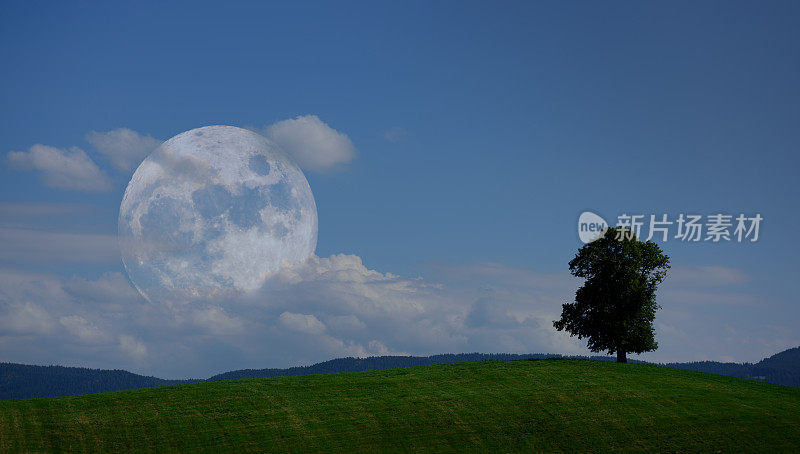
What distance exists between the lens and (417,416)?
4350 centimetres

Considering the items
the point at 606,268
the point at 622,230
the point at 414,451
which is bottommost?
the point at 414,451

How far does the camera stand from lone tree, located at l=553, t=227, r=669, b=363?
214 ft

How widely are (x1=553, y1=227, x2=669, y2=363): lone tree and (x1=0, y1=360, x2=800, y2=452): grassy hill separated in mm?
10035

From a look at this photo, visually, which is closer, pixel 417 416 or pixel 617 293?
pixel 417 416

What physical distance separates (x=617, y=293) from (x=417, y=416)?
1252 inches

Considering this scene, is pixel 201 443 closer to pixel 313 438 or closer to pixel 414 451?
pixel 313 438

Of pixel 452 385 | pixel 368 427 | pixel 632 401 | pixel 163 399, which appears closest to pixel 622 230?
pixel 632 401

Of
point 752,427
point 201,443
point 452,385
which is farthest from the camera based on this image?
point 452,385

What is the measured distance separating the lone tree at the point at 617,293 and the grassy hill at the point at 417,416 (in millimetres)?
10035

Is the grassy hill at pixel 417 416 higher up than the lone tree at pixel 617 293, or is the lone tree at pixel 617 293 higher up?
the lone tree at pixel 617 293

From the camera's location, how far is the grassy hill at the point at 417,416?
39.3m

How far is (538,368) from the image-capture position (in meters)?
58.8

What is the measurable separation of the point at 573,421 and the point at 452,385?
448 inches

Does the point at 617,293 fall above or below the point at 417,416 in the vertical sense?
above
